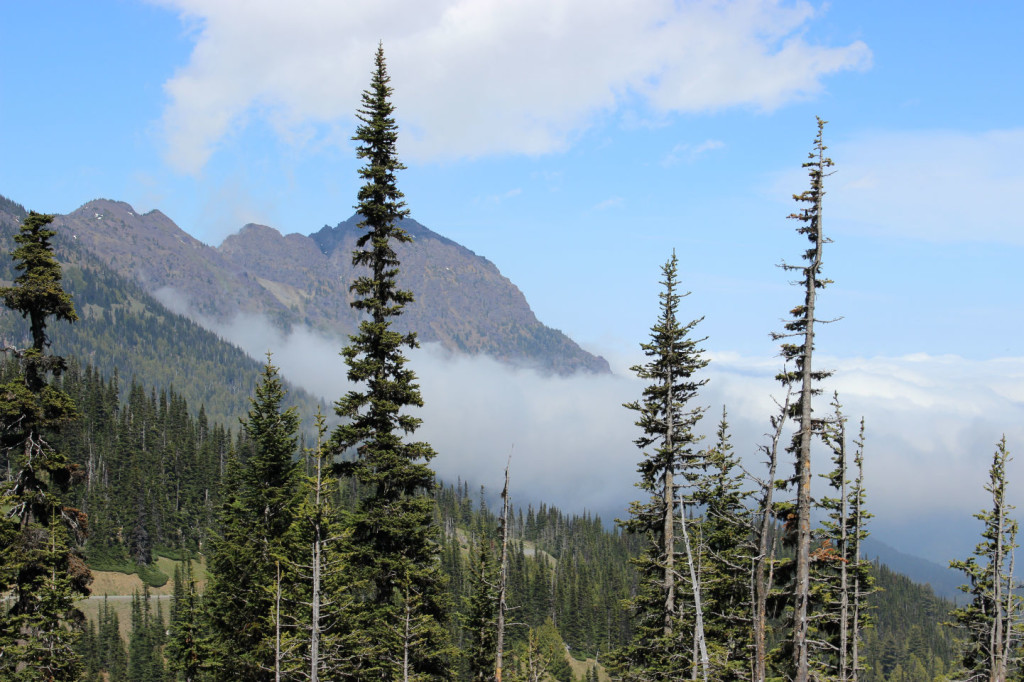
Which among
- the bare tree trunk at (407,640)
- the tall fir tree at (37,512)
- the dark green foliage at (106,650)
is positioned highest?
the tall fir tree at (37,512)

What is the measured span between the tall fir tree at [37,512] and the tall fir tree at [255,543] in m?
4.76

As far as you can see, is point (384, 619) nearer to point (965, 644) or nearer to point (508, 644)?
point (965, 644)

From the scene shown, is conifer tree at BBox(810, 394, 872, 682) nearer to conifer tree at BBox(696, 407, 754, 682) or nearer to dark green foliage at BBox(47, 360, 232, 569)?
conifer tree at BBox(696, 407, 754, 682)

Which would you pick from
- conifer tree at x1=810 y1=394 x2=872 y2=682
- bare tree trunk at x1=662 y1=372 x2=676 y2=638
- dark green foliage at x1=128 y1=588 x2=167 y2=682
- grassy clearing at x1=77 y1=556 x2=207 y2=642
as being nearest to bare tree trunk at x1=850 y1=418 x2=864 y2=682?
conifer tree at x1=810 y1=394 x2=872 y2=682

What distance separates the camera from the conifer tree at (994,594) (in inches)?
1192

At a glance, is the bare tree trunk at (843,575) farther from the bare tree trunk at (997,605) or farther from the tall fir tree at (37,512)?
the tall fir tree at (37,512)

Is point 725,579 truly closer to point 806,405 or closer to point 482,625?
point 806,405

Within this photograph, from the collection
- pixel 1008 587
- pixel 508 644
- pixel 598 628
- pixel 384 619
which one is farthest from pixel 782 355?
pixel 598 628

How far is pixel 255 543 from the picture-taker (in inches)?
1129

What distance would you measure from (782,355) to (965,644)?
20.4 m

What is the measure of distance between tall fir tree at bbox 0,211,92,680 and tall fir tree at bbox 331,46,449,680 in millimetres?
9771

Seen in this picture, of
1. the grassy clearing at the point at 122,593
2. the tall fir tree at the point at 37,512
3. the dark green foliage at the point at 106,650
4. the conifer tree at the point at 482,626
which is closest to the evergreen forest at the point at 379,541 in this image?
the tall fir tree at the point at 37,512

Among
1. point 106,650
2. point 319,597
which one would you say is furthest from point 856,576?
point 106,650

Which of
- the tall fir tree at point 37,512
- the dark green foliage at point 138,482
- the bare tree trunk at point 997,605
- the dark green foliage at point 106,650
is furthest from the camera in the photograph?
the dark green foliage at point 138,482
